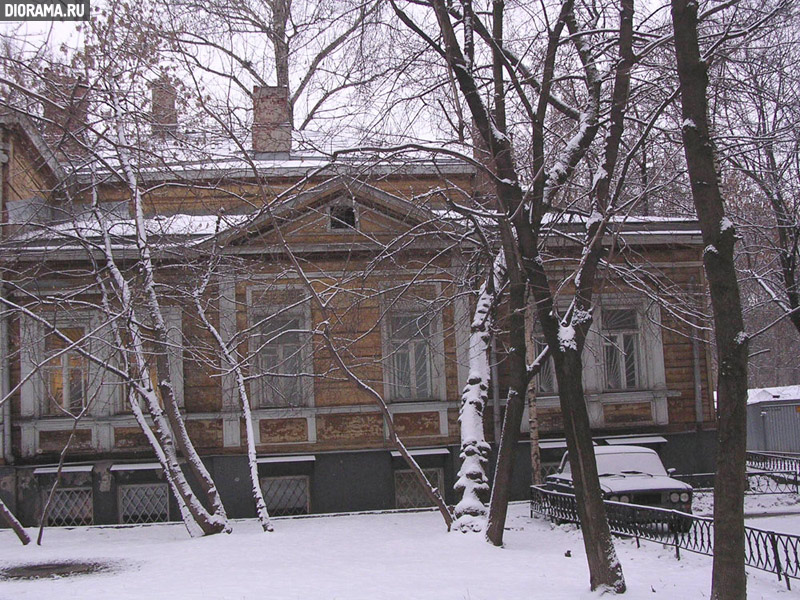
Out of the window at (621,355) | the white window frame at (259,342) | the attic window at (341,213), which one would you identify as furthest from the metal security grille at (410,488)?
the attic window at (341,213)

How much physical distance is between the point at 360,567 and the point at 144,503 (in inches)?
341

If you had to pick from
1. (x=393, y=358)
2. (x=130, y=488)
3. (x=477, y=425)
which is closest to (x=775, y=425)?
(x=393, y=358)

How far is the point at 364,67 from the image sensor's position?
36.1ft

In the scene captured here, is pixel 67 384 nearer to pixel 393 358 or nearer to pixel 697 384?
pixel 393 358

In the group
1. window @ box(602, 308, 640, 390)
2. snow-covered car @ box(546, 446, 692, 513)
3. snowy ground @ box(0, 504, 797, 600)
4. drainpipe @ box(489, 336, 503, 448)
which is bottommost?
snowy ground @ box(0, 504, 797, 600)

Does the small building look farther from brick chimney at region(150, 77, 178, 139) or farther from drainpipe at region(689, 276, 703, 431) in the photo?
brick chimney at region(150, 77, 178, 139)

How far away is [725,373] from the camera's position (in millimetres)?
6754

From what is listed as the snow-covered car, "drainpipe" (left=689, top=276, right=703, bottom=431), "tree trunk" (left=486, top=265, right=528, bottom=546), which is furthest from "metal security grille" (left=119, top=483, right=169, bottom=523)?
"drainpipe" (left=689, top=276, right=703, bottom=431)

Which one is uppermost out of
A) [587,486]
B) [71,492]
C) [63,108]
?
[63,108]

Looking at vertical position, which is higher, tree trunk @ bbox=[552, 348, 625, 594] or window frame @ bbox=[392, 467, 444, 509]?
tree trunk @ bbox=[552, 348, 625, 594]

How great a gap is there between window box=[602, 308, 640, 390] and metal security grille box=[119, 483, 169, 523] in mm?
10122

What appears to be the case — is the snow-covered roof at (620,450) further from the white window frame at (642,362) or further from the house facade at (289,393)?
the white window frame at (642,362)

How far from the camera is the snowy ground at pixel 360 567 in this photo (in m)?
8.73

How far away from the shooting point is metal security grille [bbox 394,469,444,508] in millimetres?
17750
